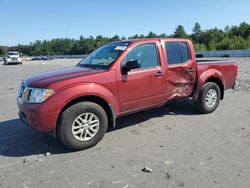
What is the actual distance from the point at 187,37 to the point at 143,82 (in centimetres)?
10073

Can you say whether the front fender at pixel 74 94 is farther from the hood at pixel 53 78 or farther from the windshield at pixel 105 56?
the windshield at pixel 105 56

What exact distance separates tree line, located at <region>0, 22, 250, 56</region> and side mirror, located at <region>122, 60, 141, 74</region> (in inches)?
2017

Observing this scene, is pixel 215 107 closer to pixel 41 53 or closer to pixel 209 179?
pixel 209 179

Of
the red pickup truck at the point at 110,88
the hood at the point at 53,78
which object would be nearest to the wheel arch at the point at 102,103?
the red pickup truck at the point at 110,88

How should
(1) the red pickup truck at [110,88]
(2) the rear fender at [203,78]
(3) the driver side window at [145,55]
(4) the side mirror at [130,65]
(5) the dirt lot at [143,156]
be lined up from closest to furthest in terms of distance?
(5) the dirt lot at [143,156] < (1) the red pickup truck at [110,88] < (4) the side mirror at [130,65] < (3) the driver side window at [145,55] < (2) the rear fender at [203,78]

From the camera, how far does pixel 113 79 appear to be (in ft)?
16.8

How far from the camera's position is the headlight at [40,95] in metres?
4.55

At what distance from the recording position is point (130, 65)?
514 centimetres

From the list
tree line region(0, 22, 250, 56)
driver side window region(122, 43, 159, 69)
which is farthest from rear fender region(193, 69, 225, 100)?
Answer: tree line region(0, 22, 250, 56)

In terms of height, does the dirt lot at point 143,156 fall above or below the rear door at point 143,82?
below

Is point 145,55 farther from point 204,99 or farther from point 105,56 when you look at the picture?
point 204,99

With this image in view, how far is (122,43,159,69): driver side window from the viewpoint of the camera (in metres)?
5.51

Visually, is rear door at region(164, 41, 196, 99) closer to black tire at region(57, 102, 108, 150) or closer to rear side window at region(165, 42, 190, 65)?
rear side window at region(165, 42, 190, 65)

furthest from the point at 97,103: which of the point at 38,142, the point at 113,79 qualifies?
the point at 38,142
